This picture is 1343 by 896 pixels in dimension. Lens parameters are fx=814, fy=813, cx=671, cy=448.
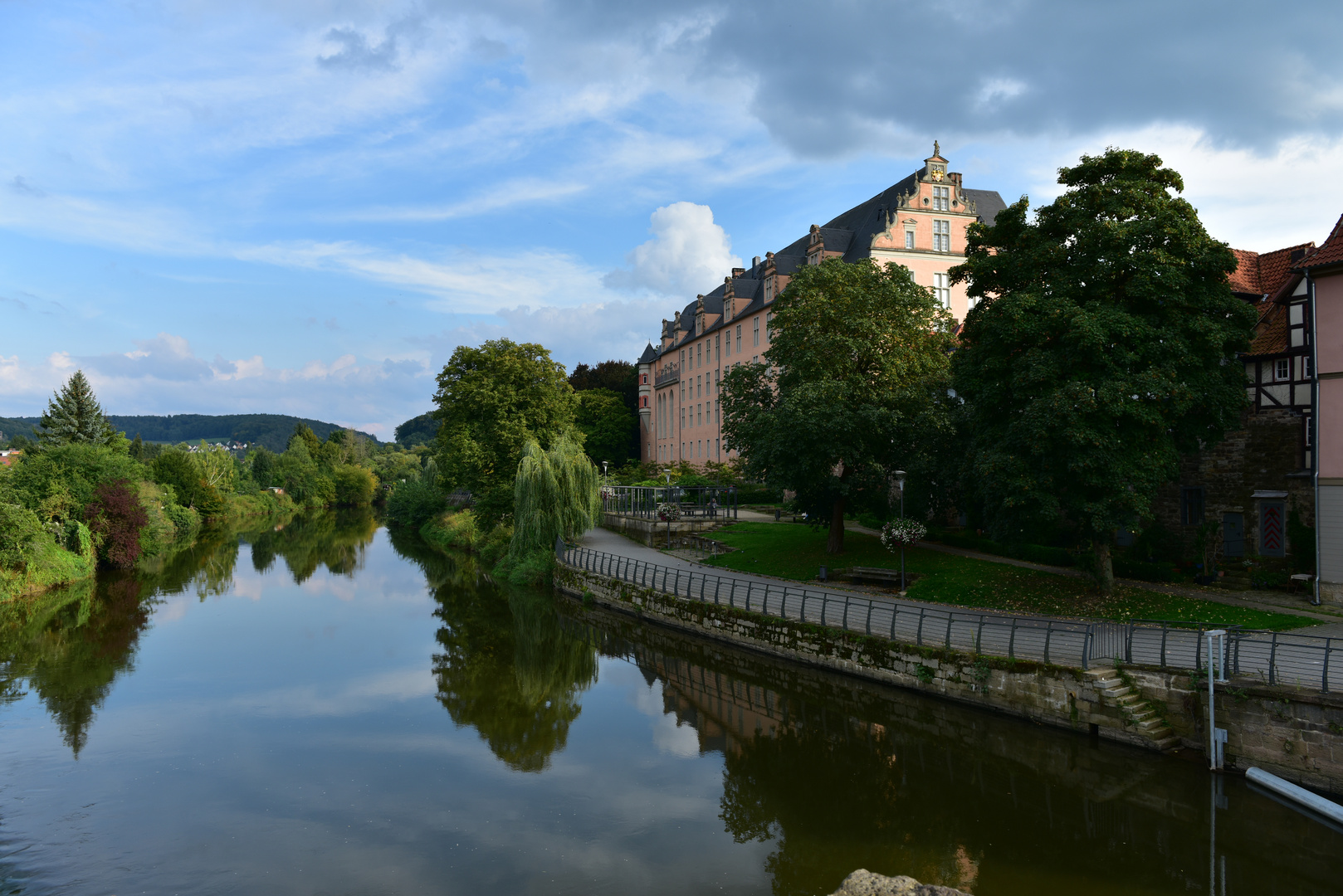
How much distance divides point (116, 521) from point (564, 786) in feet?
121

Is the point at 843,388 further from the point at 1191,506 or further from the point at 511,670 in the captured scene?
the point at 511,670

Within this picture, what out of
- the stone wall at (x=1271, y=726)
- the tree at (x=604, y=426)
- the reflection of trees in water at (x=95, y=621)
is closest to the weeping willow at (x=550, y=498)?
the reflection of trees in water at (x=95, y=621)

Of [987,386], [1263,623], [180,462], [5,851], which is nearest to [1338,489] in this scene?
[1263,623]

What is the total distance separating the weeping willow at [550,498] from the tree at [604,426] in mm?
Result: 36138

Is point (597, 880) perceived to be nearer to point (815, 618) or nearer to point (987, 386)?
point (815, 618)

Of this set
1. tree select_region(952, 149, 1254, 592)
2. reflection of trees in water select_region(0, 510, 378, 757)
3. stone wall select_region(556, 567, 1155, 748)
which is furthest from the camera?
reflection of trees in water select_region(0, 510, 378, 757)

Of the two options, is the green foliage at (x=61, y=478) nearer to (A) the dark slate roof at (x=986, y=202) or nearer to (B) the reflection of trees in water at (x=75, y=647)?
(B) the reflection of trees in water at (x=75, y=647)

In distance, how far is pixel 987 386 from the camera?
20234 mm

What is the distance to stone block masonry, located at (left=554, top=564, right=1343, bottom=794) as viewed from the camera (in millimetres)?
12516

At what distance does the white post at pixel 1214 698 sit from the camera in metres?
13.3

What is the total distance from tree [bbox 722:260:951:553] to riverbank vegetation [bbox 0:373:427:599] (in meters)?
28.8

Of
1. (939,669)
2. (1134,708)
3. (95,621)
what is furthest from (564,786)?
(95,621)

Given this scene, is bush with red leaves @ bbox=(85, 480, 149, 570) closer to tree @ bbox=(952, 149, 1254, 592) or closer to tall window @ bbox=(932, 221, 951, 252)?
tree @ bbox=(952, 149, 1254, 592)

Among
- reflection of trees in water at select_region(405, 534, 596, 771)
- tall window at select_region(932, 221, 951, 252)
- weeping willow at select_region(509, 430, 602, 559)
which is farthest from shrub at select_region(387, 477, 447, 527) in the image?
tall window at select_region(932, 221, 951, 252)
